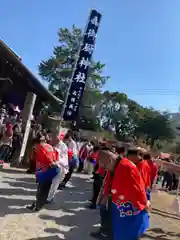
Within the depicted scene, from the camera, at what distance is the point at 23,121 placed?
12734 millimetres

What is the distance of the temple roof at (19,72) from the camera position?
12.9 metres

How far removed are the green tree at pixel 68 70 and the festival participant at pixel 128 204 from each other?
1354 inches

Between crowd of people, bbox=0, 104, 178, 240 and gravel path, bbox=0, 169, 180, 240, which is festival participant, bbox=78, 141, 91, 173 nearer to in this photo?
crowd of people, bbox=0, 104, 178, 240

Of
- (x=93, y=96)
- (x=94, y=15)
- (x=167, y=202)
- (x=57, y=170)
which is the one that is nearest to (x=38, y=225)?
(x=57, y=170)

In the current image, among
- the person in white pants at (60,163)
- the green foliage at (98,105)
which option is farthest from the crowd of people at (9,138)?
the green foliage at (98,105)

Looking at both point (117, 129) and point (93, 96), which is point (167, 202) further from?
point (117, 129)

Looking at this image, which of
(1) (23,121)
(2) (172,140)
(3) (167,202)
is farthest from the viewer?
(2) (172,140)

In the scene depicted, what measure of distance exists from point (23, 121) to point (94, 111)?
29084 millimetres

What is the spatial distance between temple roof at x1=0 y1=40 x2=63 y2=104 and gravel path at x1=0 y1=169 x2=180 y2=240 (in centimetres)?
503

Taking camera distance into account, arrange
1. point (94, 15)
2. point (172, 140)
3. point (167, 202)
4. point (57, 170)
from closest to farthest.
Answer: point (57, 170), point (167, 202), point (94, 15), point (172, 140)

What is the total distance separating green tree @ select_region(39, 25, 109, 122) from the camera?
127 feet

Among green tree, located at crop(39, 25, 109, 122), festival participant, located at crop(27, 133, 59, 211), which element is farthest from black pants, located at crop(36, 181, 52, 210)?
green tree, located at crop(39, 25, 109, 122)

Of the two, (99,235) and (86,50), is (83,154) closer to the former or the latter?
(86,50)

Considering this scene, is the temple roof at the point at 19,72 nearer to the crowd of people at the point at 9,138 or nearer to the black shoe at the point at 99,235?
the crowd of people at the point at 9,138
